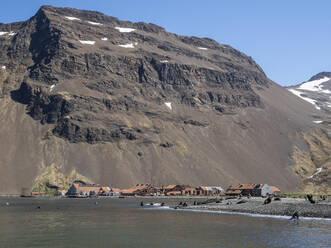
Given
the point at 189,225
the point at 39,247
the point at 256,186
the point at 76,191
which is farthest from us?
the point at 76,191

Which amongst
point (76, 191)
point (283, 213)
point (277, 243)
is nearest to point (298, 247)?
point (277, 243)

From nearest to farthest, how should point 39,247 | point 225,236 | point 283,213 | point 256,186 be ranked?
1. point 39,247
2. point 225,236
3. point 283,213
4. point 256,186

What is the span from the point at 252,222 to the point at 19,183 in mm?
143344

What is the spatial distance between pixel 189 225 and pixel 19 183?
465ft

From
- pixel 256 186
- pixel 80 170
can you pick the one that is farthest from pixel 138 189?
pixel 256 186

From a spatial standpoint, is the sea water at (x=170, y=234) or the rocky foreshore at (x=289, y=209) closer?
the sea water at (x=170, y=234)

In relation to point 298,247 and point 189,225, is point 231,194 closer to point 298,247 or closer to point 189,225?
point 189,225

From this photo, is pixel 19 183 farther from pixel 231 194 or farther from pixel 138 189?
Result: pixel 231 194

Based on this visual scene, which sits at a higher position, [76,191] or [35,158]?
[35,158]

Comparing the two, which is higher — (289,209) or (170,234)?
(289,209)

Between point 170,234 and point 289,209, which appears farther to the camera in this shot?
point 289,209

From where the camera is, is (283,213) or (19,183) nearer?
(283,213)

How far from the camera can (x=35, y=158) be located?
197 m

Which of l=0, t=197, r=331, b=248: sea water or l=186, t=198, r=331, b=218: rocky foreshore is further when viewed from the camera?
l=186, t=198, r=331, b=218: rocky foreshore
